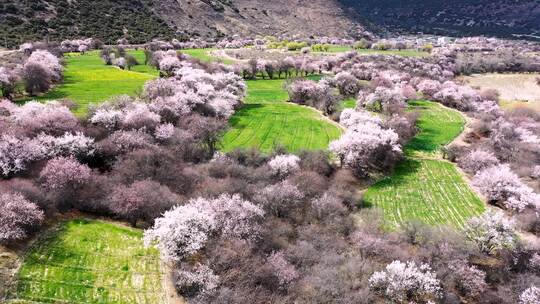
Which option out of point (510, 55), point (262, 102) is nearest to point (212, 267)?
point (262, 102)

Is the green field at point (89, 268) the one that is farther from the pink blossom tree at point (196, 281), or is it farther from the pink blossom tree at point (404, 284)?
the pink blossom tree at point (404, 284)

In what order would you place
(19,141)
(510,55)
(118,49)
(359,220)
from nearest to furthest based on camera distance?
(19,141) → (359,220) → (118,49) → (510,55)

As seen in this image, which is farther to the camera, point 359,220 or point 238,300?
point 359,220

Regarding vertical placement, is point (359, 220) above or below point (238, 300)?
below

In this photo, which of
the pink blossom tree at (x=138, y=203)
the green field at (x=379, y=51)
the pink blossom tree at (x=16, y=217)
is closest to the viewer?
the pink blossom tree at (x=16, y=217)

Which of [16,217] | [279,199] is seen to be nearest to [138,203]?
[16,217]

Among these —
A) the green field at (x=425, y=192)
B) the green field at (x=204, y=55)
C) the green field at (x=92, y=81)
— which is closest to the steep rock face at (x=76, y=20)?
the green field at (x=92, y=81)

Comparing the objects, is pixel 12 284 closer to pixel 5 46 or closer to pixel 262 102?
pixel 262 102
